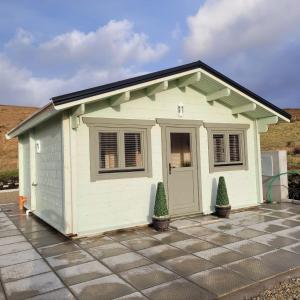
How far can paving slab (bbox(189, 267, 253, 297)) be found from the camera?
3.42 m

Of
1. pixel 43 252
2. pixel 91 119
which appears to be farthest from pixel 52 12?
pixel 43 252

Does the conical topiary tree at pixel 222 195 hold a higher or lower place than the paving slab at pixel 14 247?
higher

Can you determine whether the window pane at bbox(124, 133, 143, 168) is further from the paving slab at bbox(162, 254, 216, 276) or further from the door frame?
the paving slab at bbox(162, 254, 216, 276)

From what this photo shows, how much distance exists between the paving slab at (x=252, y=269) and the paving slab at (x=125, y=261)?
3.94 feet

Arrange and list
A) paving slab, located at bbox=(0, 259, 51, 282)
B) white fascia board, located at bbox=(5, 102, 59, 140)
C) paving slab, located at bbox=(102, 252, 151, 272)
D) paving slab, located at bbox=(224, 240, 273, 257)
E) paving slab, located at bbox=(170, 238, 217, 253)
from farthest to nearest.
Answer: white fascia board, located at bbox=(5, 102, 59, 140), paving slab, located at bbox=(170, 238, 217, 253), paving slab, located at bbox=(224, 240, 273, 257), paving slab, located at bbox=(102, 252, 151, 272), paving slab, located at bbox=(0, 259, 51, 282)

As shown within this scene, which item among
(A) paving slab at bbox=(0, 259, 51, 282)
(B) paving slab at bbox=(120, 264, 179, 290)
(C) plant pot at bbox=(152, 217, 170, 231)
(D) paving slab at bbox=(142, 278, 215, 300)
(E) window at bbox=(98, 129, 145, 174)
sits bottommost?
(D) paving slab at bbox=(142, 278, 215, 300)

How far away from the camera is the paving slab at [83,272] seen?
3773 millimetres

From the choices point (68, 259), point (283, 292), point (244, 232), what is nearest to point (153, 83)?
point (244, 232)

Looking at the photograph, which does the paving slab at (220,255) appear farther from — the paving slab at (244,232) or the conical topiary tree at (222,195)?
the conical topiary tree at (222,195)

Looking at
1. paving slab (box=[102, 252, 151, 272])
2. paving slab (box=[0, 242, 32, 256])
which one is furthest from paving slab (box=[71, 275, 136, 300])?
paving slab (box=[0, 242, 32, 256])

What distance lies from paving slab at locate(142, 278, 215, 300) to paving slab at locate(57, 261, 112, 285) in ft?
2.66

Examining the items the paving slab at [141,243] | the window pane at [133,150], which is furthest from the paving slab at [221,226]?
the window pane at [133,150]

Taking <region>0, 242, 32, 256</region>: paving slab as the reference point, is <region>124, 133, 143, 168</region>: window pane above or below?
above

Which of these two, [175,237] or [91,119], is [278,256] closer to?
[175,237]
